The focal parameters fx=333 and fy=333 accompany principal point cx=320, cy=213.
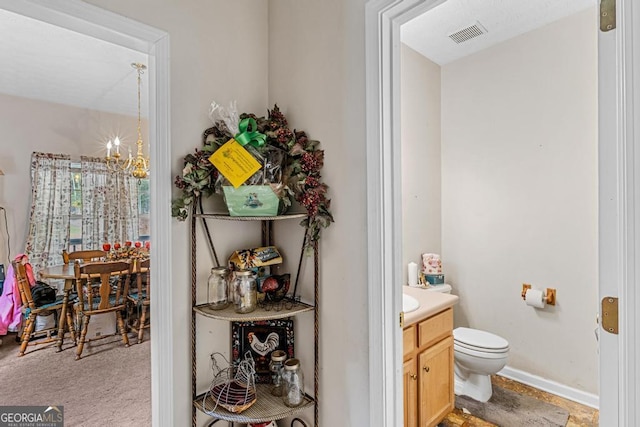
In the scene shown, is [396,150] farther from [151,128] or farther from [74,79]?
[74,79]

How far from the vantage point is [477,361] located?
2268mm

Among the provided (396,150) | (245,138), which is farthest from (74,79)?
(396,150)

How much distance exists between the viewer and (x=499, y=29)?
8.31ft

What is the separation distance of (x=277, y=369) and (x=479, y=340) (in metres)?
1.61

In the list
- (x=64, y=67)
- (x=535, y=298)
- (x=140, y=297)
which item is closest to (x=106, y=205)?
(x=140, y=297)

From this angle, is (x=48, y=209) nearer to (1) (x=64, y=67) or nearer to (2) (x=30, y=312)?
(2) (x=30, y=312)

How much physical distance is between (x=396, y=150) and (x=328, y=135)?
0.32 metres

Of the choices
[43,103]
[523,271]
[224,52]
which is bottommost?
[523,271]

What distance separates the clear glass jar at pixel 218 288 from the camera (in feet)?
4.86

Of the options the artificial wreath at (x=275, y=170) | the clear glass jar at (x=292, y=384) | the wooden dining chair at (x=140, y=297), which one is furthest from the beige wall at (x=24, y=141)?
the clear glass jar at (x=292, y=384)

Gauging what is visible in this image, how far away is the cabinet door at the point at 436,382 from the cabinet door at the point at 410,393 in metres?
0.04

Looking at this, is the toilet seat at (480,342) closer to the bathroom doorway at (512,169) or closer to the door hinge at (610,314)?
the bathroom doorway at (512,169)

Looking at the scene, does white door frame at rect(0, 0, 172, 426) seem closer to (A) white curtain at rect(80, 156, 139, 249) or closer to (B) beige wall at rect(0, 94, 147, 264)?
(B) beige wall at rect(0, 94, 147, 264)

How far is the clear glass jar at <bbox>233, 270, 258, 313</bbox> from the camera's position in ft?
4.67
